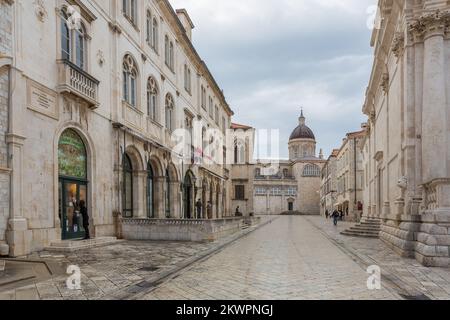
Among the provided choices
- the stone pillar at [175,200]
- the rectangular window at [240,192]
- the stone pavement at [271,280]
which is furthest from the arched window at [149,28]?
the rectangular window at [240,192]

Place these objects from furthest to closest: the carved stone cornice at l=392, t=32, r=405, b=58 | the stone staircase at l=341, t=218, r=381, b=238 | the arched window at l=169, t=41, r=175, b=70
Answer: the arched window at l=169, t=41, r=175, b=70, the stone staircase at l=341, t=218, r=381, b=238, the carved stone cornice at l=392, t=32, r=405, b=58

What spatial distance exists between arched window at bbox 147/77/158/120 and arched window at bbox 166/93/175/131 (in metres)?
2.41

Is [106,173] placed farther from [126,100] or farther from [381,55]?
[381,55]

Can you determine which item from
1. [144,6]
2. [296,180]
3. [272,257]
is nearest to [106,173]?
[272,257]

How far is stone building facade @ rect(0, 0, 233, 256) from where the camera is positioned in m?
12.0

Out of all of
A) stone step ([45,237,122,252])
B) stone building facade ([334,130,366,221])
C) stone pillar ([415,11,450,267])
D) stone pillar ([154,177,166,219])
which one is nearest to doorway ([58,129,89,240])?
stone step ([45,237,122,252])

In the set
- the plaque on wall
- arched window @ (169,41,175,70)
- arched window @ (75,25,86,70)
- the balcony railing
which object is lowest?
the plaque on wall

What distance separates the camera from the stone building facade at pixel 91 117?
39.5 feet

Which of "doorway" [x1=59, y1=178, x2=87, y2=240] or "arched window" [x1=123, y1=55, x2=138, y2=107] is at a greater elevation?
"arched window" [x1=123, y1=55, x2=138, y2=107]

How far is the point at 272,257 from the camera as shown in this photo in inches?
480

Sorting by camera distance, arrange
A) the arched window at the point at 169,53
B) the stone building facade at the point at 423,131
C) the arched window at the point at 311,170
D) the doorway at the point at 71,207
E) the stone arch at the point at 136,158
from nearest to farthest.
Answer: the stone building facade at the point at 423,131 → the doorway at the point at 71,207 → the stone arch at the point at 136,158 → the arched window at the point at 169,53 → the arched window at the point at 311,170

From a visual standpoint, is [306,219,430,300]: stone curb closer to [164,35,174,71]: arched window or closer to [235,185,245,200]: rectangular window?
[164,35,174,71]: arched window

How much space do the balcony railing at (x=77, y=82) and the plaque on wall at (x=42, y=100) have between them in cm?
54

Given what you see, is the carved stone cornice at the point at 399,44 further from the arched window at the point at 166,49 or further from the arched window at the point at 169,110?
the arched window at the point at 166,49
